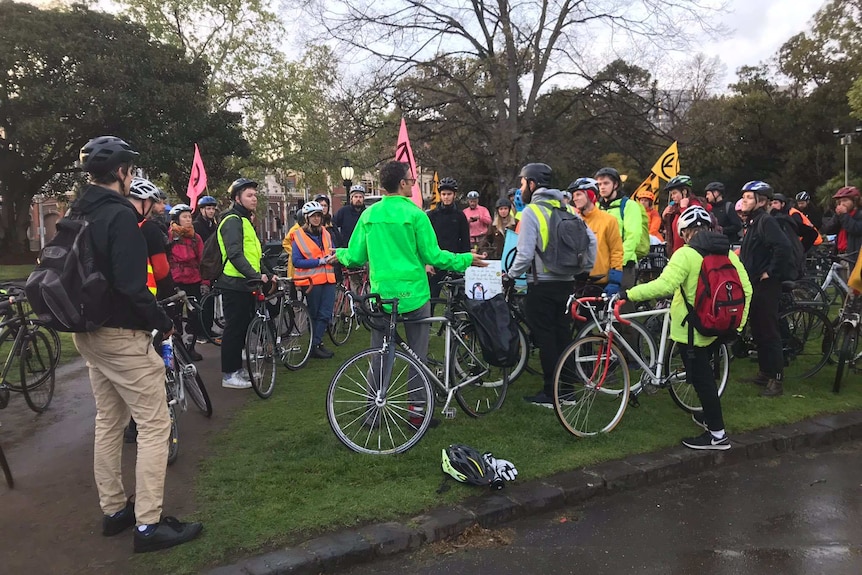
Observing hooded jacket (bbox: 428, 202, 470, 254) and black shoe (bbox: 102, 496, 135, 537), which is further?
hooded jacket (bbox: 428, 202, 470, 254)

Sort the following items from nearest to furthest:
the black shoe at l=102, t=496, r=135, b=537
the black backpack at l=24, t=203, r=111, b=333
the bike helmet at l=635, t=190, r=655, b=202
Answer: the black backpack at l=24, t=203, r=111, b=333 → the black shoe at l=102, t=496, r=135, b=537 → the bike helmet at l=635, t=190, r=655, b=202

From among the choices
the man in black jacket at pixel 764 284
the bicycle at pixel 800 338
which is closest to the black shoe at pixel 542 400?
the man in black jacket at pixel 764 284

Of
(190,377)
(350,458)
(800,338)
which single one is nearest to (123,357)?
(350,458)

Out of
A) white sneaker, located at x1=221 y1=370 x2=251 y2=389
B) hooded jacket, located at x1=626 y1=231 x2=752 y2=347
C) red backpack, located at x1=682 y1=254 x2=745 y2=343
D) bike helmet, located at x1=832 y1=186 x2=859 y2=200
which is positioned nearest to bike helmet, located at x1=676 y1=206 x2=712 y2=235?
hooded jacket, located at x1=626 y1=231 x2=752 y2=347

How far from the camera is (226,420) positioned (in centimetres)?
527

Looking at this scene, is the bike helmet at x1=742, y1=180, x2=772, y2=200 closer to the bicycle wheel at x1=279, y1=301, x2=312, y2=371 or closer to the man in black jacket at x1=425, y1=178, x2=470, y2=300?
the man in black jacket at x1=425, y1=178, x2=470, y2=300

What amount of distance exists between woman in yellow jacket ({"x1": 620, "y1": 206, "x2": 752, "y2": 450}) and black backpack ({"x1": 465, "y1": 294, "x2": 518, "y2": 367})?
0.91m

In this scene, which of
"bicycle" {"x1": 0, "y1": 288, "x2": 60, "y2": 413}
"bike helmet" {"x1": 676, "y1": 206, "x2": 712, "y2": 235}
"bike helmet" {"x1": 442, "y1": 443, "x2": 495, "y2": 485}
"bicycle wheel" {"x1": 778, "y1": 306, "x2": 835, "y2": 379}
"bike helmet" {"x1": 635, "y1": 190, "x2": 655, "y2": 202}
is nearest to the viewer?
"bike helmet" {"x1": 442, "y1": 443, "x2": 495, "y2": 485}

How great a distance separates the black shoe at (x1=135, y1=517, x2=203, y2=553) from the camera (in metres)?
3.12

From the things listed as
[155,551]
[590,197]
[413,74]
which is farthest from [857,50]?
[155,551]

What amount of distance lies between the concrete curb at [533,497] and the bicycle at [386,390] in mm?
906

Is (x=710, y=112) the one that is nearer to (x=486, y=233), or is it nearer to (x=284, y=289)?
(x=486, y=233)

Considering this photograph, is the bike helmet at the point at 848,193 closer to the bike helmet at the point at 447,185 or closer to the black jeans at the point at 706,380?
the bike helmet at the point at 447,185

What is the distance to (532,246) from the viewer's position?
16.1 ft
